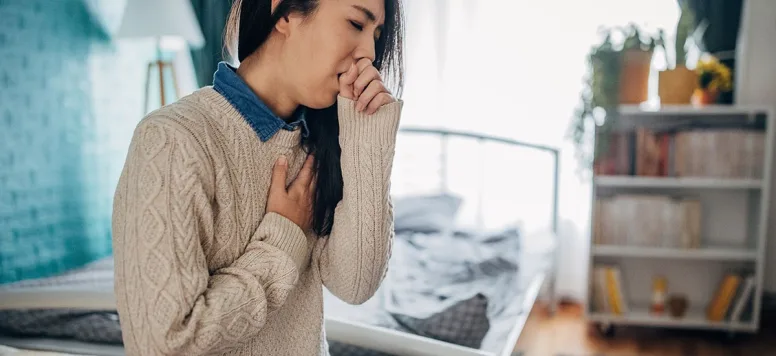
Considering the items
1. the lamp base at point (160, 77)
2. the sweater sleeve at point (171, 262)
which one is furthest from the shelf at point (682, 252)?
the sweater sleeve at point (171, 262)

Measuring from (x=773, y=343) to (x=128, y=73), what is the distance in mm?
2987

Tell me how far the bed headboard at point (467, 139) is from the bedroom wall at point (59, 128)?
1352mm

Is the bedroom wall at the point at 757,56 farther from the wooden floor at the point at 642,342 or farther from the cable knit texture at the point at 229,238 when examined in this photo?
the cable knit texture at the point at 229,238

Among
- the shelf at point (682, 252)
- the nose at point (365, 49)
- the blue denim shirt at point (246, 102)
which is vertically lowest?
the shelf at point (682, 252)

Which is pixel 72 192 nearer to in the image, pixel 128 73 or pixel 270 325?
pixel 128 73

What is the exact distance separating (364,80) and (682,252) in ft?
7.52

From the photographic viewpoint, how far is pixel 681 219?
2.72m

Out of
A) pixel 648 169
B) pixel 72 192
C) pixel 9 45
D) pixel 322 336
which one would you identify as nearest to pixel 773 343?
pixel 648 169

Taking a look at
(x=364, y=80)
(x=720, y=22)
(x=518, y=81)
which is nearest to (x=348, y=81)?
(x=364, y=80)

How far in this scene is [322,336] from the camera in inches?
38.3

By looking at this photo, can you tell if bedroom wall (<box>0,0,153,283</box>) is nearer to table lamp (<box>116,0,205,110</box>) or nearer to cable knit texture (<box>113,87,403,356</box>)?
table lamp (<box>116,0,205,110</box>)

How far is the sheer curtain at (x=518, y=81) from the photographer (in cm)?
304

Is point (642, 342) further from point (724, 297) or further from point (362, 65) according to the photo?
point (362, 65)

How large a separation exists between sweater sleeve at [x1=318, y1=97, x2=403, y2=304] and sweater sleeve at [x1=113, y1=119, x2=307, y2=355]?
19 cm
